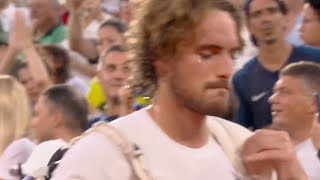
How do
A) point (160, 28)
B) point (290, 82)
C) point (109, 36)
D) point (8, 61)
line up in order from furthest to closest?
point (8, 61), point (109, 36), point (290, 82), point (160, 28)

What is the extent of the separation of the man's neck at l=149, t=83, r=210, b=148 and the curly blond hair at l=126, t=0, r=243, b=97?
0.13 metres

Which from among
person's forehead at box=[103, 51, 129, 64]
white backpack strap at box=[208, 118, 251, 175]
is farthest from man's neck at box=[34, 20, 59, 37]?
white backpack strap at box=[208, 118, 251, 175]

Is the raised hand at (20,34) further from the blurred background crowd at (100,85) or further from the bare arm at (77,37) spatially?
the bare arm at (77,37)

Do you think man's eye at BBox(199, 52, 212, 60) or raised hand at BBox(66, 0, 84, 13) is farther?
raised hand at BBox(66, 0, 84, 13)

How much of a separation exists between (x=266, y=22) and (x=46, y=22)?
130 inches

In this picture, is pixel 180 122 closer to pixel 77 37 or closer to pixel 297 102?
pixel 297 102

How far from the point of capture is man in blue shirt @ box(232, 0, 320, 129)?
6137mm

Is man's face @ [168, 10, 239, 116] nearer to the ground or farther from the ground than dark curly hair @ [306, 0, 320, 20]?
farther from the ground

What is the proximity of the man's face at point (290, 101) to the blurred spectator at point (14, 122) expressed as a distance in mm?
1511

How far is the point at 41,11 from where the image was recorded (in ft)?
30.5

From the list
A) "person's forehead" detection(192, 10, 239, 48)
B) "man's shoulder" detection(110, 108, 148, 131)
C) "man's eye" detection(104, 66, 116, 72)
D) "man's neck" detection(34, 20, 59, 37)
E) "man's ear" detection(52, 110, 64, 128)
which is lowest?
"man's neck" detection(34, 20, 59, 37)

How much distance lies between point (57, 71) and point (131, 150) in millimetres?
5125

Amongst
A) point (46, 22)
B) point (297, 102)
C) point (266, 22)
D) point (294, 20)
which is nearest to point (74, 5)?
point (46, 22)

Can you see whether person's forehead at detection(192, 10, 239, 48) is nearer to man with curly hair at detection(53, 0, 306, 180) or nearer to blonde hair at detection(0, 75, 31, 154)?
man with curly hair at detection(53, 0, 306, 180)
